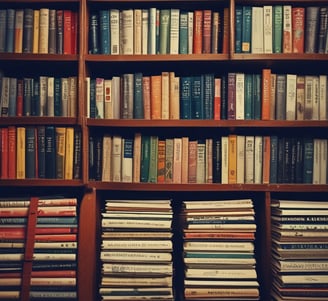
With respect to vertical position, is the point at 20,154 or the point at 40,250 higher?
the point at 20,154

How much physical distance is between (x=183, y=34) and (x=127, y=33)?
234mm

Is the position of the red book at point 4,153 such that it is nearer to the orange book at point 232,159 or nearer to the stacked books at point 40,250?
the stacked books at point 40,250

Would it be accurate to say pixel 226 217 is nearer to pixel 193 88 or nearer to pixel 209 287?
pixel 209 287

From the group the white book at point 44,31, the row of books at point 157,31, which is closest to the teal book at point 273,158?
the row of books at point 157,31

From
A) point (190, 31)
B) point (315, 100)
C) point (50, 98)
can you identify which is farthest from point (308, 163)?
point (50, 98)

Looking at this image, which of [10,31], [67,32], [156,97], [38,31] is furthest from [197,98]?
[10,31]

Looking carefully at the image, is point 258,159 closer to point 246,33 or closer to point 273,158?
point 273,158

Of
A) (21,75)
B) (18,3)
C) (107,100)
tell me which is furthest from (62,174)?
(18,3)

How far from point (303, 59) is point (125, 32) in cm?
74

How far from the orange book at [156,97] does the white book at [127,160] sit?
154 millimetres

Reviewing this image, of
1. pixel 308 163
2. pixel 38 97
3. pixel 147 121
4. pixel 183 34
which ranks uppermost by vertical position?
pixel 183 34

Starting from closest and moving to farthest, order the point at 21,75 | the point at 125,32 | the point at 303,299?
the point at 303,299
the point at 125,32
the point at 21,75

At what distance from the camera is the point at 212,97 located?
152 centimetres

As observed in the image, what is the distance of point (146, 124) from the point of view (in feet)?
4.88
